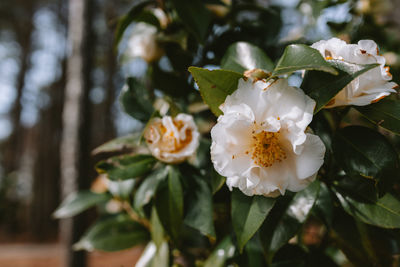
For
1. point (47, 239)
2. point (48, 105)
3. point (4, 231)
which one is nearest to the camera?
point (47, 239)

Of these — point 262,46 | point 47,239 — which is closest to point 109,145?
point 262,46

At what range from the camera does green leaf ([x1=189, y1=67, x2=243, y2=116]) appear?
0.43 m

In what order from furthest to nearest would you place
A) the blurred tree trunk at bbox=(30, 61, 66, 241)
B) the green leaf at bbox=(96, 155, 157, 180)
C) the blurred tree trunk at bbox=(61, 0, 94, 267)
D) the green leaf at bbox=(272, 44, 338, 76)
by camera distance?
the blurred tree trunk at bbox=(30, 61, 66, 241) < the blurred tree trunk at bbox=(61, 0, 94, 267) < the green leaf at bbox=(96, 155, 157, 180) < the green leaf at bbox=(272, 44, 338, 76)

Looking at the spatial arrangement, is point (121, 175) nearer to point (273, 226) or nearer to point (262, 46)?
point (273, 226)

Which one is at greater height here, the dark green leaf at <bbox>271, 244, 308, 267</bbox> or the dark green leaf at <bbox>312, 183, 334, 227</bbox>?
the dark green leaf at <bbox>312, 183, 334, 227</bbox>

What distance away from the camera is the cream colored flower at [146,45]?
2.50 ft

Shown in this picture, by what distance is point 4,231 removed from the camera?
285 inches

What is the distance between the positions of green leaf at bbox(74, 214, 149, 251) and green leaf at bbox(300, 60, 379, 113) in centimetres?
65

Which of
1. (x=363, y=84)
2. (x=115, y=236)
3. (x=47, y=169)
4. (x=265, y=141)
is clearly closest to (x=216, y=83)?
(x=265, y=141)

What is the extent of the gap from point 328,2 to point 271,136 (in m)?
0.59

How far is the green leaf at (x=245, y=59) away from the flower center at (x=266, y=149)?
143mm

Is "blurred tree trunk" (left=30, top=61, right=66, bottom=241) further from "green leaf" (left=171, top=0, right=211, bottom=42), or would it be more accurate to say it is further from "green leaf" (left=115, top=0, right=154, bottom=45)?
"green leaf" (left=171, top=0, right=211, bottom=42)

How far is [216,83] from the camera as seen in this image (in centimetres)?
43

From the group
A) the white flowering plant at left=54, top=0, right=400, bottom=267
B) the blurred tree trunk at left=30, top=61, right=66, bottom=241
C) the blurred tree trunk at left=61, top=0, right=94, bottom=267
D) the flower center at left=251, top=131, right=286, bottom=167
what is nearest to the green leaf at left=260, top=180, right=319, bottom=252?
the white flowering plant at left=54, top=0, right=400, bottom=267
